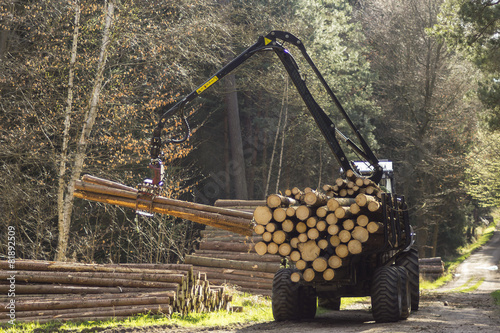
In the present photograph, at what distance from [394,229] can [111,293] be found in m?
5.03

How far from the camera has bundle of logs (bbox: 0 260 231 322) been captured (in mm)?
9070

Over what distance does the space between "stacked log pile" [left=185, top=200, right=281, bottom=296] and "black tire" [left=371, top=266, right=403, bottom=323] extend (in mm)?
5808

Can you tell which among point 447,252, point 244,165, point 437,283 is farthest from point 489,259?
point 244,165

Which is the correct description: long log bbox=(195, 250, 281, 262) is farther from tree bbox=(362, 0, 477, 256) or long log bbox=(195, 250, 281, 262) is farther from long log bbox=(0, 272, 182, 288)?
tree bbox=(362, 0, 477, 256)

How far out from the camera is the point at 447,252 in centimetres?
4159

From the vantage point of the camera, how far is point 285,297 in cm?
961

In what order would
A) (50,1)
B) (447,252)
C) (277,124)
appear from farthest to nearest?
(447,252) < (277,124) < (50,1)

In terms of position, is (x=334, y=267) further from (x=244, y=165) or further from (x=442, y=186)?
(x=442, y=186)

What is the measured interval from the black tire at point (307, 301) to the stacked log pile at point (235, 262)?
4.57m

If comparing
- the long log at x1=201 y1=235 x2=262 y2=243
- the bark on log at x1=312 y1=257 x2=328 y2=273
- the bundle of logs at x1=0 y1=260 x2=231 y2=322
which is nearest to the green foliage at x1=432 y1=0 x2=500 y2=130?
the long log at x1=201 y1=235 x2=262 y2=243

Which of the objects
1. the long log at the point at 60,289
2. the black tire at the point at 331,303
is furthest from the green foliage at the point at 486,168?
the long log at the point at 60,289

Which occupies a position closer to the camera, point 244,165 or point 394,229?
point 394,229

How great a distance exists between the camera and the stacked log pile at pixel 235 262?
15.0 meters

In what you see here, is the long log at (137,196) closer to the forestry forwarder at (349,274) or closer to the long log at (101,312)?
the forestry forwarder at (349,274)
